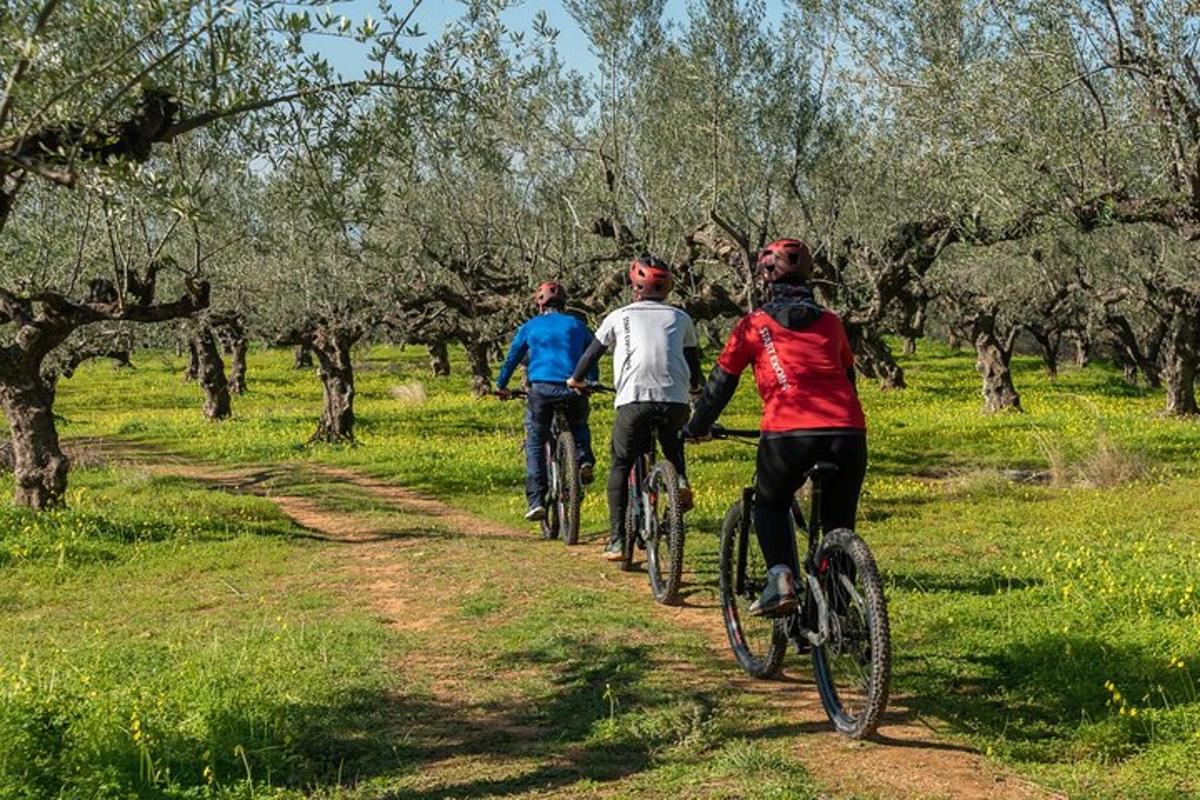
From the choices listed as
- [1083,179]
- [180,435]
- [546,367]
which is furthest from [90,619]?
[180,435]

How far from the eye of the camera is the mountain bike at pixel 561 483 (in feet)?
39.5

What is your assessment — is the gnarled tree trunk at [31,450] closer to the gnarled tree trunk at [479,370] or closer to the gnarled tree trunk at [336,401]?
the gnarled tree trunk at [336,401]

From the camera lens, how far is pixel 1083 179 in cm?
1465

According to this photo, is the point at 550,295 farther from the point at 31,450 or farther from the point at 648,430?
the point at 31,450

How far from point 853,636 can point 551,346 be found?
6.43 meters

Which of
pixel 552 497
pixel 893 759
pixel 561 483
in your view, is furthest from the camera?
pixel 552 497

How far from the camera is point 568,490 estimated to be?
12398mm

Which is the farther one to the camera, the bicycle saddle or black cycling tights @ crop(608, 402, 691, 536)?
black cycling tights @ crop(608, 402, 691, 536)

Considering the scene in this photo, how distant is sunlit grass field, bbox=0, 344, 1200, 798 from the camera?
A: 19.8 ft

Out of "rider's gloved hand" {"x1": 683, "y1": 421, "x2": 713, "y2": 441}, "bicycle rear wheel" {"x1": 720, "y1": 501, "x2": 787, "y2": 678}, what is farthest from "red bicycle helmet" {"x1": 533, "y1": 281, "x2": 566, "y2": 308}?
"rider's gloved hand" {"x1": 683, "y1": 421, "x2": 713, "y2": 441}

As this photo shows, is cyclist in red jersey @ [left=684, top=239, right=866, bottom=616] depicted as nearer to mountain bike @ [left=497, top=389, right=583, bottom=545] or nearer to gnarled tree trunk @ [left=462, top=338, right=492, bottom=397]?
mountain bike @ [left=497, top=389, right=583, bottom=545]

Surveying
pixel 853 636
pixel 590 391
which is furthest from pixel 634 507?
pixel 853 636

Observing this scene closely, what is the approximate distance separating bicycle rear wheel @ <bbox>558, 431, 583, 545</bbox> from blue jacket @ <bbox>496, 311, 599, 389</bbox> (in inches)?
26.1

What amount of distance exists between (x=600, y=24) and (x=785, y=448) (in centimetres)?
1452
